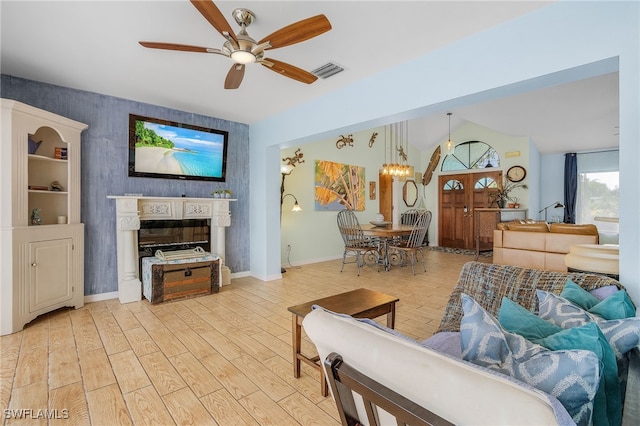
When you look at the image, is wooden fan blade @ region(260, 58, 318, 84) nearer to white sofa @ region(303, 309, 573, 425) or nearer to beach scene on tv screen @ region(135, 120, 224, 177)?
white sofa @ region(303, 309, 573, 425)

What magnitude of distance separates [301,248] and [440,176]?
4.90 m

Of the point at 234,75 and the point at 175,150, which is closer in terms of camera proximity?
the point at 234,75

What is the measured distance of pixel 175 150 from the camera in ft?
13.1

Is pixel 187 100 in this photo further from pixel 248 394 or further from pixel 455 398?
pixel 455 398

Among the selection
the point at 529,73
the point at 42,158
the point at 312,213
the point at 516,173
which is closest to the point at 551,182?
the point at 516,173

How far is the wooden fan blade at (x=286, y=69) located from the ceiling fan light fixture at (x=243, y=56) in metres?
0.11

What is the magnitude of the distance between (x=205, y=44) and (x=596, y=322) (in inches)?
121

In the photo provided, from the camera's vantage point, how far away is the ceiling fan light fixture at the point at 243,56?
2066mm

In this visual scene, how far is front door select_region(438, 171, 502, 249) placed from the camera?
728 cm

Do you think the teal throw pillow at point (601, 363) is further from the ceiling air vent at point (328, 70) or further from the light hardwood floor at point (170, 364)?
the ceiling air vent at point (328, 70)

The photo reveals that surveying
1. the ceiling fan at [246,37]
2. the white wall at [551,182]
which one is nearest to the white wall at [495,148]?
the white wall at [551,182]

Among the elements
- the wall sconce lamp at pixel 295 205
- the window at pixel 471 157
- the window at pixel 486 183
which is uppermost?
the window at pixel 471 157

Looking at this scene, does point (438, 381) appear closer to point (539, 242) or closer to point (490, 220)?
point (539, 242)

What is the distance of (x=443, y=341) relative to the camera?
140cm
